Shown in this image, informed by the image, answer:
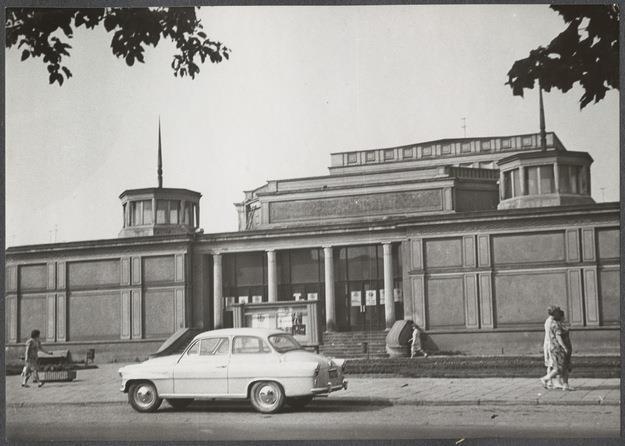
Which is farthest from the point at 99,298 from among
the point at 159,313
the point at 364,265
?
the point at 364,265

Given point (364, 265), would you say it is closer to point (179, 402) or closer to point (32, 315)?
point (32, 315)

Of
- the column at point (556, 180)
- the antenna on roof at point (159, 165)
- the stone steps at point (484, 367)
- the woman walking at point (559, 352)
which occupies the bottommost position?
the stone steps at point (484, 367)

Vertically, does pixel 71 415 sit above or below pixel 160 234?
below

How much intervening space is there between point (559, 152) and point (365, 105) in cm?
520

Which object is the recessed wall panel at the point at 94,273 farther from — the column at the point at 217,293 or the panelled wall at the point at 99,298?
the column at the point at 217,293

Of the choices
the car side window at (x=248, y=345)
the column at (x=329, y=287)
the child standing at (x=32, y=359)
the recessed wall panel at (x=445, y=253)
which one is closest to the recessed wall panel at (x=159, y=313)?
the child standing at (x=32, y=359)

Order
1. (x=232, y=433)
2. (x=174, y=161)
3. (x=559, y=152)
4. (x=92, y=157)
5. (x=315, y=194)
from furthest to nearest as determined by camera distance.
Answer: (x=315, y=194) < (x=559, y=152) < (x=174, y=161) < (x=92, y=157) < (x=232, y=433)

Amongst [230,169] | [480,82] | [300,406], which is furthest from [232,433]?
[480,82]

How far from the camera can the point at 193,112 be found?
566 inches

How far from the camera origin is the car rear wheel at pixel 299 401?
12422mm

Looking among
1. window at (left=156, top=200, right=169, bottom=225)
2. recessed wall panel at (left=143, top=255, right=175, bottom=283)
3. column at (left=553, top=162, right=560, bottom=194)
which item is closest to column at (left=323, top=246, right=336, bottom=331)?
recessed wall panel at (left=143, top=255, right=175, bottom=283)

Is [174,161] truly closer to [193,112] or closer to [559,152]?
[193,112]

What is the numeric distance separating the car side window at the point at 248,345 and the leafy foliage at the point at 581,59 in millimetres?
5222

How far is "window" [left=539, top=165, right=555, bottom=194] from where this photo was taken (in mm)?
22516
